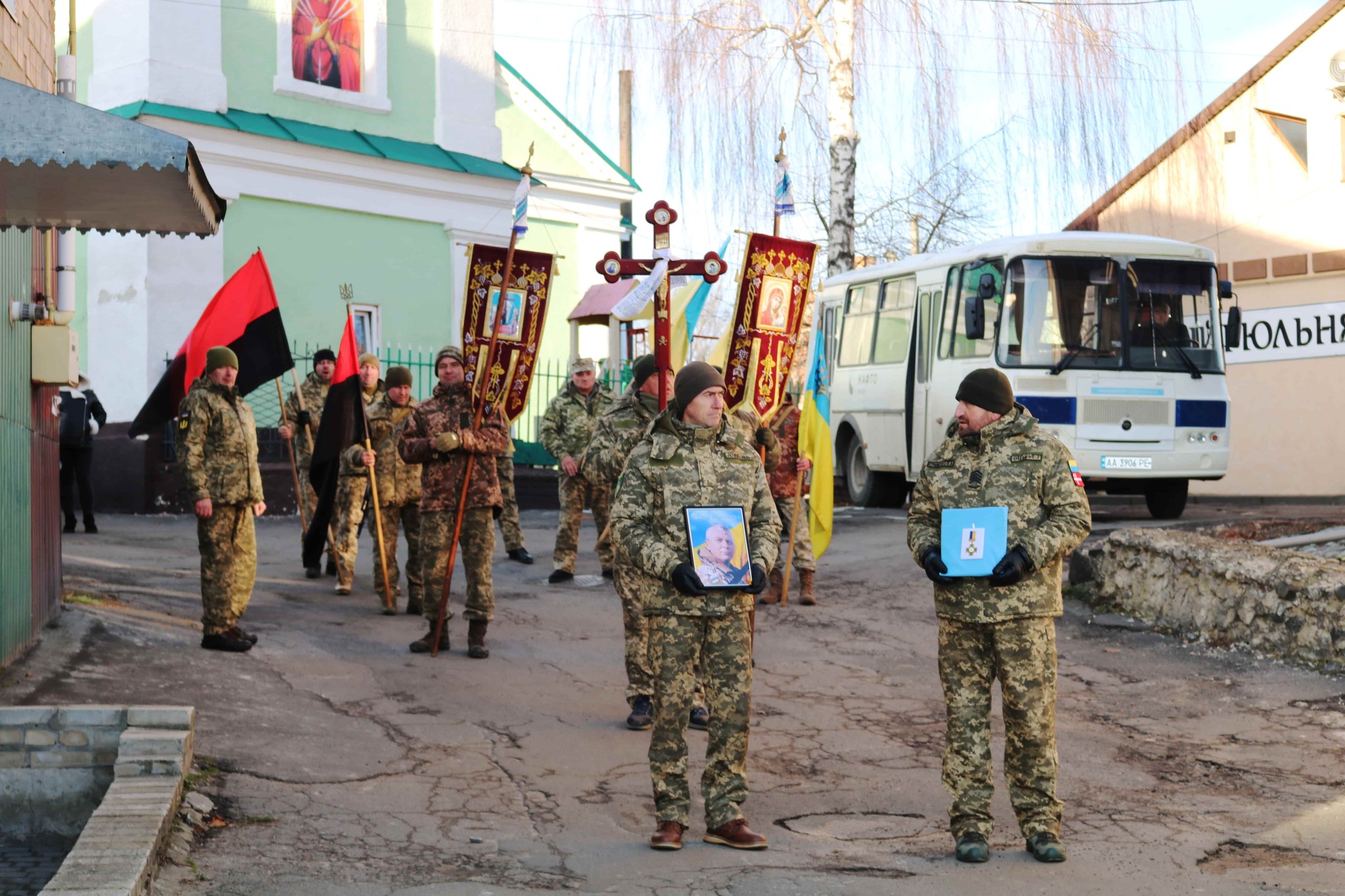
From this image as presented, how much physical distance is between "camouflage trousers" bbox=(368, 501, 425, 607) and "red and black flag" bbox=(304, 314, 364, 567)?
613mm

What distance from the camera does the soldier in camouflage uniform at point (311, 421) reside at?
507 inches

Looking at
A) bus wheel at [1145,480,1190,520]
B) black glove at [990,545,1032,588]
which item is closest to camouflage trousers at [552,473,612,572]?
bus wheel at [1145,480,1190,520]

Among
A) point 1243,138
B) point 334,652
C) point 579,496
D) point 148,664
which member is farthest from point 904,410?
point 148,664

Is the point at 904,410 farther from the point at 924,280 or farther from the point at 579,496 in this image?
the point at 579,496

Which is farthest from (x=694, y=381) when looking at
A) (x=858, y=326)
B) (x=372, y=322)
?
(x=372, y=322)

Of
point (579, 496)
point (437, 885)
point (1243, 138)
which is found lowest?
point (437, 885)

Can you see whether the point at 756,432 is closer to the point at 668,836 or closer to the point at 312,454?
the point at 312,454

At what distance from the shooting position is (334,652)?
9.53 metres

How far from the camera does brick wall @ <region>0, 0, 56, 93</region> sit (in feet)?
26.6

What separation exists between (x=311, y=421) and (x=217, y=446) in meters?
3.77

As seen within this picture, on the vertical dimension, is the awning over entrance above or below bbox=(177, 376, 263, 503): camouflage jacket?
above

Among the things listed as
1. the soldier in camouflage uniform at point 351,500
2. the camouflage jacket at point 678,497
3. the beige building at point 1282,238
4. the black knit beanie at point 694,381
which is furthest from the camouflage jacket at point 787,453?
the beige building at point 1282,238

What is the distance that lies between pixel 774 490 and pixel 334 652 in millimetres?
3775

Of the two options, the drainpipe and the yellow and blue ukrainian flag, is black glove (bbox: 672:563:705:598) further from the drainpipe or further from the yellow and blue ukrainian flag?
the yellow and blue ukrainian flag
